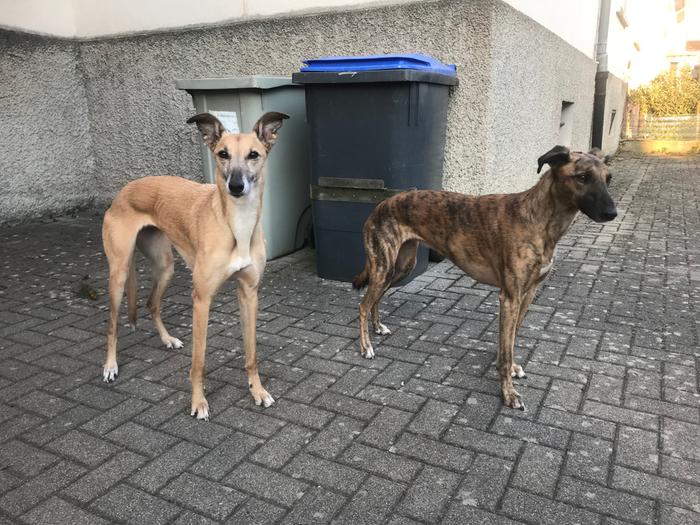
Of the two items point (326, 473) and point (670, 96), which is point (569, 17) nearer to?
point (326, 473)

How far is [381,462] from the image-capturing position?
2.46 m

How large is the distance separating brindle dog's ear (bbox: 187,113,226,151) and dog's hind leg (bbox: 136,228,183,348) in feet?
3.06

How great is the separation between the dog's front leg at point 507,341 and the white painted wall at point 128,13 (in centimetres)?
390

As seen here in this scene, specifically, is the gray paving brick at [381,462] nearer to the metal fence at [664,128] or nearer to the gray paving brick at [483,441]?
the gray paving brick at [483,441]

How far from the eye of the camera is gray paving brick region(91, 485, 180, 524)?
7.00 ft

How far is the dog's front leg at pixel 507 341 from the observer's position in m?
2.94

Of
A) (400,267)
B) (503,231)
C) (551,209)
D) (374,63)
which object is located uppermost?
(374,63)

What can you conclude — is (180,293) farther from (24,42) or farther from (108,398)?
(24,42)

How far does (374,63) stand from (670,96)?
1890 centimetres

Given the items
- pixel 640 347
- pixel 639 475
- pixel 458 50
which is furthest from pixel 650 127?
pixel 639 475

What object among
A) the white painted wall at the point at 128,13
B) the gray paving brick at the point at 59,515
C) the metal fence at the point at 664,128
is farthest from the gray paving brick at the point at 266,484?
the metal fence at the point at 664,128

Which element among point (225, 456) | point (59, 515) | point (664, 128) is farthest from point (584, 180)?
point (664, 128)

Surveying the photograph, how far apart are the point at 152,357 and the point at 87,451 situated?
1.02m

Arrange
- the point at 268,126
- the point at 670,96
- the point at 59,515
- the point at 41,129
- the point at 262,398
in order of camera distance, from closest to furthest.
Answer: the point at 59,515, the point at 268,126, the point at 262,398, the point at 41,129, the point at 670,96
